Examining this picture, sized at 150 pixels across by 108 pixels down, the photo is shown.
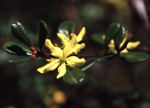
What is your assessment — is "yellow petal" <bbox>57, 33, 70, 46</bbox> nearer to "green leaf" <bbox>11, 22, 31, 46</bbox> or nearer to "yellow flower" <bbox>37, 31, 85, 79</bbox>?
"yellow flower" <bbox>37, 31, 85, 79</bbox>

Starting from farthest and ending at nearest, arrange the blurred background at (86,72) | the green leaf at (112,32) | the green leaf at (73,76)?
the blurred background at (86,72), the green leaf at (112,32), the green leaf at (73,76)

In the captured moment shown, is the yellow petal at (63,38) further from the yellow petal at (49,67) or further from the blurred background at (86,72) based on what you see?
the blurred background at (86,72)

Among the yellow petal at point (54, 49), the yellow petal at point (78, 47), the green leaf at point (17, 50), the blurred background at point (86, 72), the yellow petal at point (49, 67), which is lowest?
the blurred background at point (86, 72)

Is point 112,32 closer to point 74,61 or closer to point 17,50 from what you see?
point 74,61

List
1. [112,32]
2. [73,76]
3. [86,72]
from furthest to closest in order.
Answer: [86,72]
[112,32]
[73,76]

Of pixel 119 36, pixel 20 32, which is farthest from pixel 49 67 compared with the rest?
pixel 119 36

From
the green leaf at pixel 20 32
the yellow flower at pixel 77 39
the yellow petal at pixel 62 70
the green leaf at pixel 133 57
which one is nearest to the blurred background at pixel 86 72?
the green leaf at pixel 133 57

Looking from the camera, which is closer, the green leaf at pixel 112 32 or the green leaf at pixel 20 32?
the green leaf at pixel 20 32
